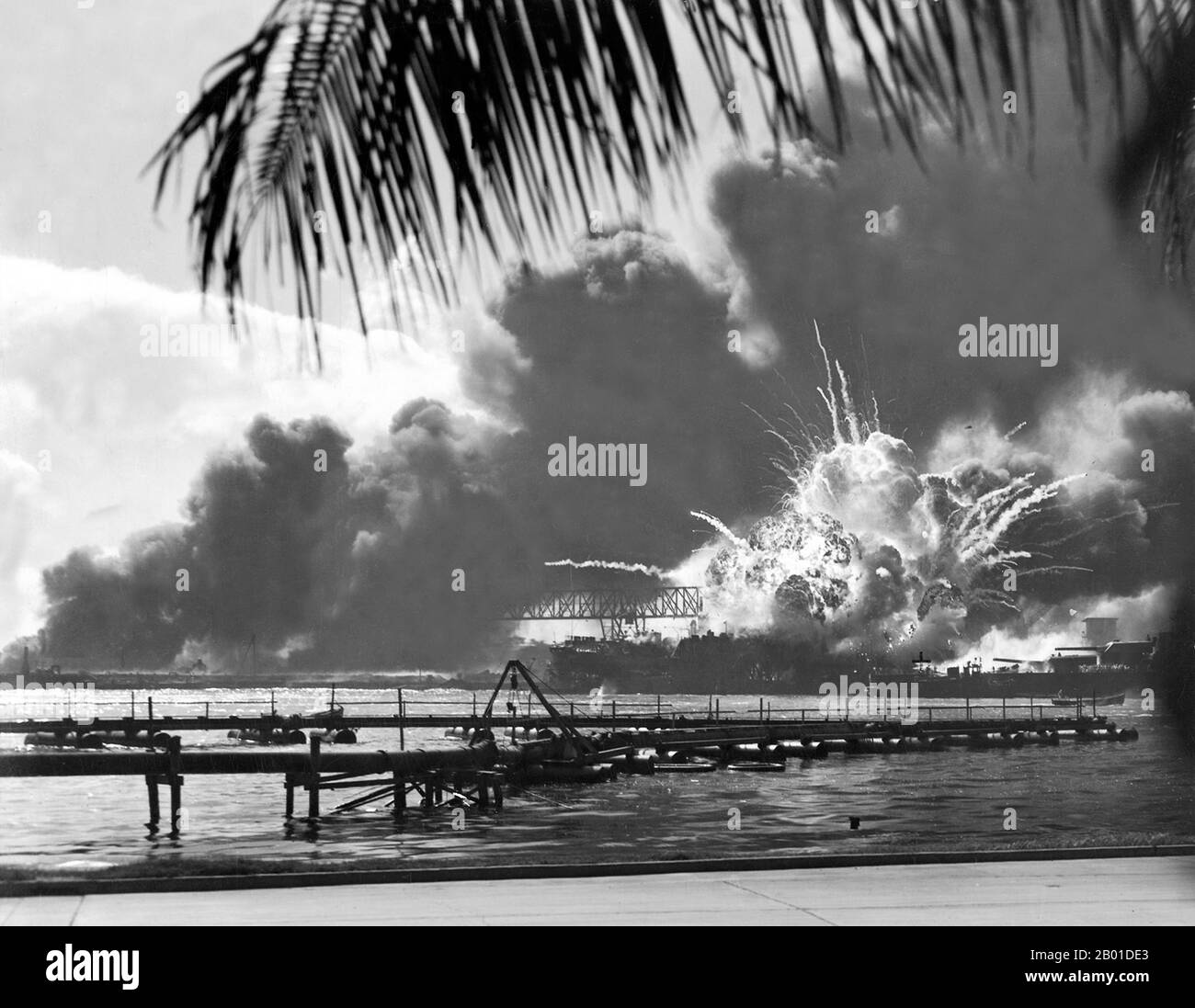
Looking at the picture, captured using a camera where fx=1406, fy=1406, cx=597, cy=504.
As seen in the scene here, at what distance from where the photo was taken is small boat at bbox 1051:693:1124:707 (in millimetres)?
8328

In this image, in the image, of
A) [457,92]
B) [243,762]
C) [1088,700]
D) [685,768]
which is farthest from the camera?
[685,768]

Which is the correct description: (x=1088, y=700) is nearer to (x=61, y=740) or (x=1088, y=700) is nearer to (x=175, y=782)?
(x=175, y=782)

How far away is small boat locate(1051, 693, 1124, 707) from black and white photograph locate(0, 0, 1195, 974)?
0.12 feet

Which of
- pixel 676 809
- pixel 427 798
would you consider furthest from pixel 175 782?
pixel 427 798

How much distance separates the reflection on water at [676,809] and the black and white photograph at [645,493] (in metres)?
0.07

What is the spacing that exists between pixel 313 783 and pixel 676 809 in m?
2.41

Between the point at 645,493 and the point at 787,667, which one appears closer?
the point at 645,493

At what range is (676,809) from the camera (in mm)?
9227

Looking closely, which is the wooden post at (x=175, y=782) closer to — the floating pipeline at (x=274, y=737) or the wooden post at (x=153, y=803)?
the wooden post at (x=153, y=803)

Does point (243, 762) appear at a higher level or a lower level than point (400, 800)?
higher

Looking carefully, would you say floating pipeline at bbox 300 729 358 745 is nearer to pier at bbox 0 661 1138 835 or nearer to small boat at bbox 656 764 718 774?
pier at bbox 0 661 1138 835

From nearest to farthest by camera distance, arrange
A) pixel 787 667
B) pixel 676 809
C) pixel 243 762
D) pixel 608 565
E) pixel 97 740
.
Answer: pixel 608 565
pixel 787 667
pixel 243 762
pixel 676 809
pixel 97 740

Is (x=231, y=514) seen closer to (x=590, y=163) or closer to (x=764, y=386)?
(x=764, y=386)
